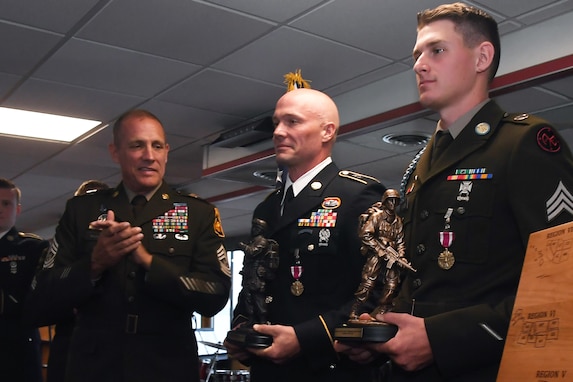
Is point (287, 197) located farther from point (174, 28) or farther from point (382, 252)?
point (174, 28)

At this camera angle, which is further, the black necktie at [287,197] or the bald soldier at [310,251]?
the black necktie at [287,197]

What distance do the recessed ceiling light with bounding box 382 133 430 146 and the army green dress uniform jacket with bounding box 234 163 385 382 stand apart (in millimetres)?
3811

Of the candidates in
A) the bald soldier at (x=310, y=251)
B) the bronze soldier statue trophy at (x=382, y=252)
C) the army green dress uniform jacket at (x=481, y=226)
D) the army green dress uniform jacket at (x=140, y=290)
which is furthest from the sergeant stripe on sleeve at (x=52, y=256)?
the army green dress uniform jacket at (x=481, y=226)

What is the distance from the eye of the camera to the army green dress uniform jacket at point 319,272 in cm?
177

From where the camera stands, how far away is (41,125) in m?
Answer: 5.96

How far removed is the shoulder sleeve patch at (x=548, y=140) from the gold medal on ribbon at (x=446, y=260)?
29 centimetres

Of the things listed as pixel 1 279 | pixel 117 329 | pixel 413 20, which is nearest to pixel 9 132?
pixel 1 279

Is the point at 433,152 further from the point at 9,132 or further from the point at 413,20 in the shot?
the point at 9,132

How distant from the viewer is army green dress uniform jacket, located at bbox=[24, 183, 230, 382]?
205cm

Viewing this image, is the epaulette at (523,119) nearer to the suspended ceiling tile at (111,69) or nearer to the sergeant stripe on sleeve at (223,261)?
the sergeant stripe on sleeve at (223,261)

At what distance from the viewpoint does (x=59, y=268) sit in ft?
7.02

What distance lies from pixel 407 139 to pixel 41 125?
3.38 metres

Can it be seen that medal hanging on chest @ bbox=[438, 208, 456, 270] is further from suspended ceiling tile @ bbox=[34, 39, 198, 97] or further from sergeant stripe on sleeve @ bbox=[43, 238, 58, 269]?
suspended ceiling tile @ bbox=[34, 39, 198, 97]

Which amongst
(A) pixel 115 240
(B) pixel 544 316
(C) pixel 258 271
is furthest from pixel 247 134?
(B) pixel 544 316
